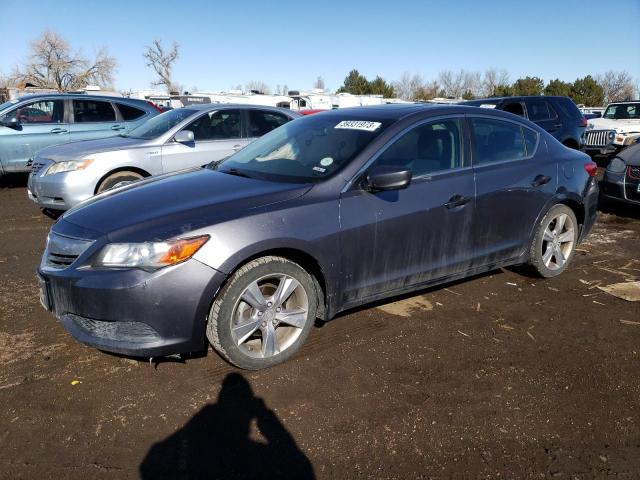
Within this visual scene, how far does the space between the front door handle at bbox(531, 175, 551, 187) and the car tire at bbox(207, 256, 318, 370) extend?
228 cm

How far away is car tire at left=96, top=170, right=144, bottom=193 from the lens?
6.44 metres

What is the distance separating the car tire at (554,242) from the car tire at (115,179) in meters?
4.88

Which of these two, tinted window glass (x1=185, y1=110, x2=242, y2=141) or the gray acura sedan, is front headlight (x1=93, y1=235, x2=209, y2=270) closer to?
the gray acura sedan

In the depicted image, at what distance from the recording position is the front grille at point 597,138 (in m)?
14.0

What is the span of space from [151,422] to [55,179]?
4775mm

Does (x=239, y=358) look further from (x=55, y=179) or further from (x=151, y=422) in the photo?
(x=55, y=179)

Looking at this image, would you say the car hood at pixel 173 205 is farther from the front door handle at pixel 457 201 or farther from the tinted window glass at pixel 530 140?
the tinted window glass at pixel 530 140

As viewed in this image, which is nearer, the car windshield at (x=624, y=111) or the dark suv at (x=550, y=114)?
the dark suv at (x=550, y=114)

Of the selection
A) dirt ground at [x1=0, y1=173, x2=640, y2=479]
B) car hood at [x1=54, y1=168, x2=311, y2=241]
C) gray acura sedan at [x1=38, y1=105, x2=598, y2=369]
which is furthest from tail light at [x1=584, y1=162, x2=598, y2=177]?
car hood at [x1=54, y1=168, x2=311, y2=241]

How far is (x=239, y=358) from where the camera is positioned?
3.02 m

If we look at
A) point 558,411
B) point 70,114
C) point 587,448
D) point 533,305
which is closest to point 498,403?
point 558,411

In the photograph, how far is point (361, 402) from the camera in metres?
2.80

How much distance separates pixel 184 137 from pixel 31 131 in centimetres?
471

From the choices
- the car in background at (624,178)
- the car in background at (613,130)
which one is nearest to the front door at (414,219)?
the car in background at (624,178)
